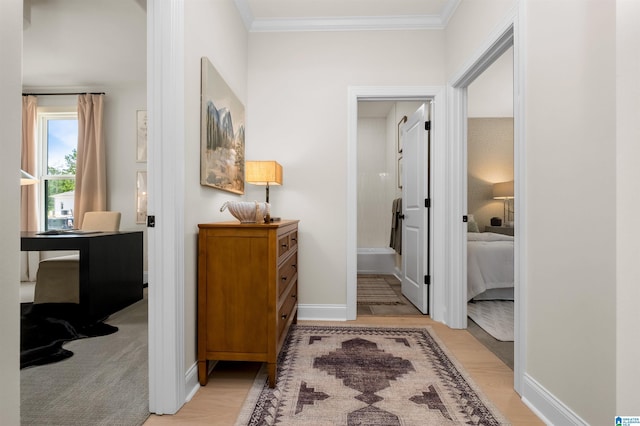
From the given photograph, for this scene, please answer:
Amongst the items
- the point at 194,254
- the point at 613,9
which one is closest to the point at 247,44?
the point at 194,254

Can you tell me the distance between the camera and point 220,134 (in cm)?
226

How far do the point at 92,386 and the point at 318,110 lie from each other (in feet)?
8.55

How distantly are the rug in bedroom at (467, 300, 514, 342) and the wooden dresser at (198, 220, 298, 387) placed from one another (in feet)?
A: 6.33

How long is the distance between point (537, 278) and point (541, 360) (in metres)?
0.40

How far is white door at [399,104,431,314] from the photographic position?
10.5 ft

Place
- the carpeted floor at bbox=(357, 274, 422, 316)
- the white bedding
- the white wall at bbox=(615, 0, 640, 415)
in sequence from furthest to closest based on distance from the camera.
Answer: the white bedding, the carpeted floor at bbox=(357, 274, 422, 316), the white wall at bbox=(615, 0, 640, 415)

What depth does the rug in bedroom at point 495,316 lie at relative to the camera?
2.78 metres

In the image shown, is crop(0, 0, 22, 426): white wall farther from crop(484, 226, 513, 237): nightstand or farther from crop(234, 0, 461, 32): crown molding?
crop(484, 226, 513, 237): nightstand

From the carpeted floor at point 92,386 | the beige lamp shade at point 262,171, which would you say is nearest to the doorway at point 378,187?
the beige lamp shade at point 262,171

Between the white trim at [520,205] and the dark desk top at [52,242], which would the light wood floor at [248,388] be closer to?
the white trim at [520,205]

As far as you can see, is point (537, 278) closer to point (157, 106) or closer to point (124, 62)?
point (157, 106)

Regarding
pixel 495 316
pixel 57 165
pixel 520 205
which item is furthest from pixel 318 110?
pixel 57 165

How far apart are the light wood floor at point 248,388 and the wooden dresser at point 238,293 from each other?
0.18 m

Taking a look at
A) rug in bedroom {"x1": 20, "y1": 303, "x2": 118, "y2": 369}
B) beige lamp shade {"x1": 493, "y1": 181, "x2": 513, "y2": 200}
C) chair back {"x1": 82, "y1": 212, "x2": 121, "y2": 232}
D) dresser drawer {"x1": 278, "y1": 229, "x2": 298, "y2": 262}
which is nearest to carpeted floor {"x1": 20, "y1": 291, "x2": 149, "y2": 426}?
rug in bedroom {"x1": 20, "y1": 303, "x2": 118, "y2": 369}
